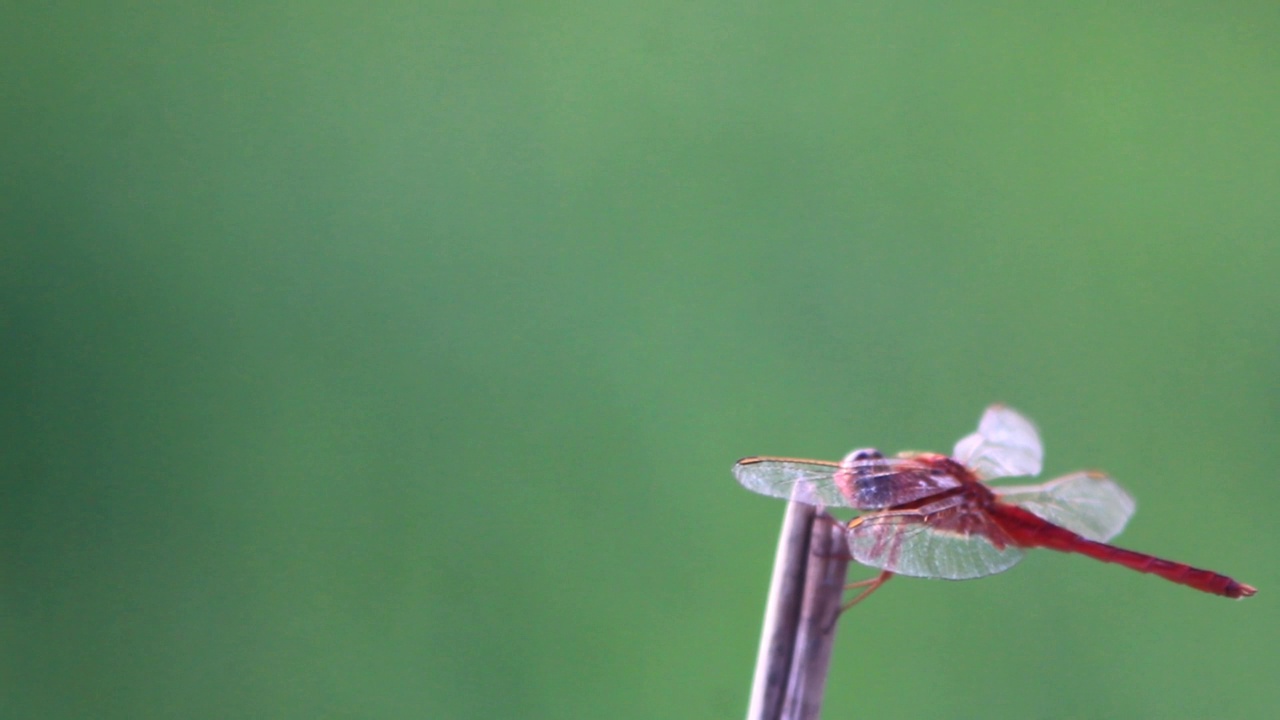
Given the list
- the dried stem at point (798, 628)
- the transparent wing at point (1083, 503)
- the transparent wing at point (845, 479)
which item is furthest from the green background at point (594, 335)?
the dried stem at point (798, 628)

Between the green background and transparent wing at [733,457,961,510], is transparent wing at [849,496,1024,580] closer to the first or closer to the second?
transparent wing at [733,457,961,510]

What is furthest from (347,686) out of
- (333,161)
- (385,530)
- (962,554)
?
(962,554)

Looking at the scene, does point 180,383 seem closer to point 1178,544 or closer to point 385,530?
point 385,530

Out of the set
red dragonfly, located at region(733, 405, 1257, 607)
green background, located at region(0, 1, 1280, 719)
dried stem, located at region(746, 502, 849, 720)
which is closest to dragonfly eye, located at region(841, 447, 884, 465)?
red dragonfly, located at region(733, 405, 1257, 607)

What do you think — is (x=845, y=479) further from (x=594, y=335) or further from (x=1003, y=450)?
(x=594, y=335)

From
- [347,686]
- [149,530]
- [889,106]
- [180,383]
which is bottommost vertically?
[347,686]

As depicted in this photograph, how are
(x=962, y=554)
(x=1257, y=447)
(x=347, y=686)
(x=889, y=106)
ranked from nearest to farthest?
1. (x=962, y=554)
2. (x=347, y=686)
3. (x=1257, y=447)
4. (x=889, y=106)
